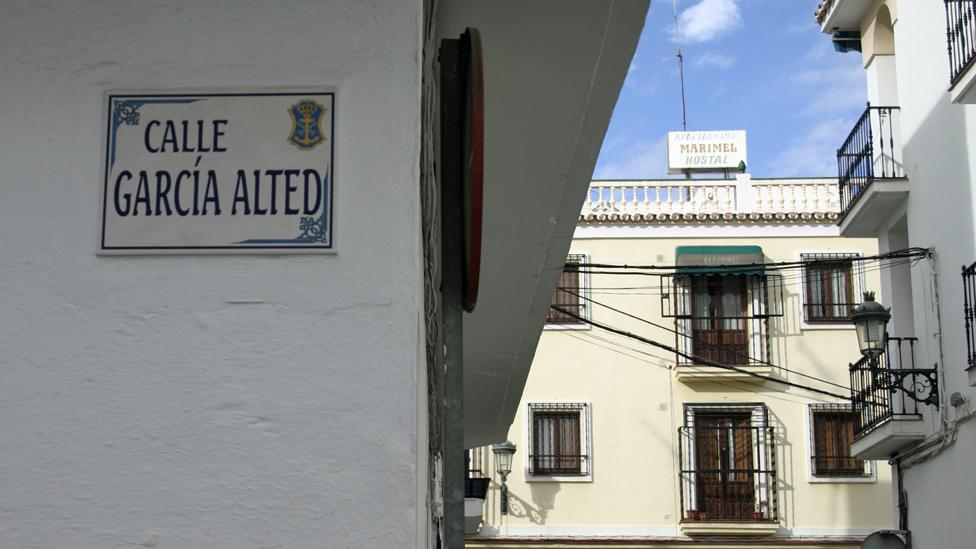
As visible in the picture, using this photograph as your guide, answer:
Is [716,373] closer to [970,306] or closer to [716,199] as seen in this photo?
[716,199]

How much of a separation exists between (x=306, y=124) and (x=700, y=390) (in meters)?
24.8

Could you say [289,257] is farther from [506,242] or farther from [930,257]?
[930,257]

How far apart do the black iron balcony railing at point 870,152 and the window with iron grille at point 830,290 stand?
25.8 feet

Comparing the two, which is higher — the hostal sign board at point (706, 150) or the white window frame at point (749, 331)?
the hostal sign board at point (706, 150)

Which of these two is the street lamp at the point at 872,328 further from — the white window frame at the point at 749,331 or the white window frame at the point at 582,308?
the white window frame at the point at 582,308

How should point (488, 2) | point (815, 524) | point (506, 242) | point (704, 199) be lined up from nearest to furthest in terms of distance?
1. point (488, 2)
2. point (506, 242)
3. point (815, 524)
4. point (704, 199)

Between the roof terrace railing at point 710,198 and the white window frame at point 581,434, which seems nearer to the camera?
the white window frame at point 581,434

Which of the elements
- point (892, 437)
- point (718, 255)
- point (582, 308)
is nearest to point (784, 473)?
point (718, 255)

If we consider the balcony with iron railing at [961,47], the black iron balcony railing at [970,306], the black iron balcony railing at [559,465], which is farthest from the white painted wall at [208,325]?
the black iron balcony railing at [559,465]

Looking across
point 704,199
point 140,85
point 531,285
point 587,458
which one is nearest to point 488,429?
point 531,285

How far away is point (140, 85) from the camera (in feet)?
11.8

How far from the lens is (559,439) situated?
27766 mm

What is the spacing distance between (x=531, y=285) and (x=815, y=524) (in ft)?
65.9

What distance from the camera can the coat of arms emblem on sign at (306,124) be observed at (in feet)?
11.5
